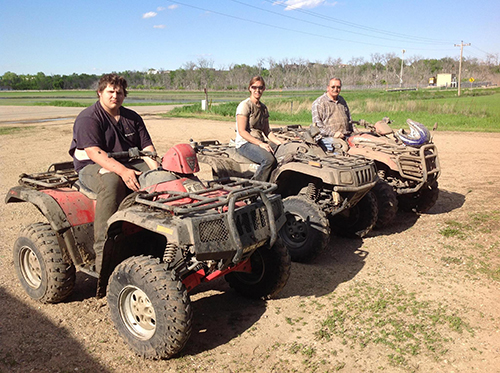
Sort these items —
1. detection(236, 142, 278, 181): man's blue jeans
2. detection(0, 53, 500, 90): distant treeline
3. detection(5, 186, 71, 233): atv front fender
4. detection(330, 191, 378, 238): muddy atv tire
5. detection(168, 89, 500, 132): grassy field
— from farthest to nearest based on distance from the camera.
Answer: detection(0, 53, 500, 90): distant treeline < detection(168, 89, 500, 132): grassy field < detection(330, 191, 378, 238): muddy atv tire < detection(236, 142, 278, 181): man's blue jeans < detection(5, 186, 71, 233): atv front fender

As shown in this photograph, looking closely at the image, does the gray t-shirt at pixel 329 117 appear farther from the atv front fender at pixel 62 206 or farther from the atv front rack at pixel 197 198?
the atv front fender at pixel 62 206

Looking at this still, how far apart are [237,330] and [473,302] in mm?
2411

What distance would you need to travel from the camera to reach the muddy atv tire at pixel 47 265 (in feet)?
14.1

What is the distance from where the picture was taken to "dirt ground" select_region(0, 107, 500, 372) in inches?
142

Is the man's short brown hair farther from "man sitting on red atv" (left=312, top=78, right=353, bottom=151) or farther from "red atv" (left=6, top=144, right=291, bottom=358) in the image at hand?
"man sitting on red atv" (left=312, top=78, right=353, bottom=151)

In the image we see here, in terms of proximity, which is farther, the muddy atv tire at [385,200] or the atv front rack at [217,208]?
the muddy atv tire at [385,200]

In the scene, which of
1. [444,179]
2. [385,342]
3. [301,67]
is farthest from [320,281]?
[301,67]

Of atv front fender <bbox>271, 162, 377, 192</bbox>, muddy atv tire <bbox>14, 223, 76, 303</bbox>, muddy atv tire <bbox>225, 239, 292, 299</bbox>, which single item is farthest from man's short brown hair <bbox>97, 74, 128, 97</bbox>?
atv front fender <bbox>271, 162, 377, 192</bbox>

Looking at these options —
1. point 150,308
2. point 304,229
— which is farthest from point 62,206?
point 304,229

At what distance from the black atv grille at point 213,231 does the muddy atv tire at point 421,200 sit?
16.3ft

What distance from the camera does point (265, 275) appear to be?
445cm

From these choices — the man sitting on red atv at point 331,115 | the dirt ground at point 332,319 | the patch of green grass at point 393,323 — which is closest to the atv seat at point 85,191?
the dirt ground at point 332,319

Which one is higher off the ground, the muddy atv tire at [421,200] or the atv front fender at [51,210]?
the atv front fender at [51,210]

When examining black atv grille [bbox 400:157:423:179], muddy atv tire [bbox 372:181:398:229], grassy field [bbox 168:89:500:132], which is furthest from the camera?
grassy field [bbox 168:89:500:132]
